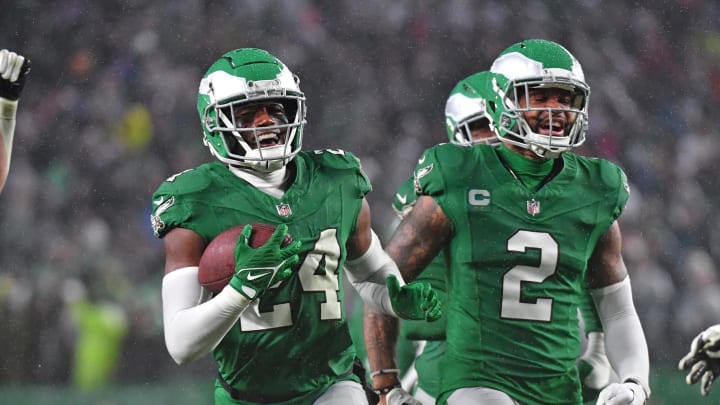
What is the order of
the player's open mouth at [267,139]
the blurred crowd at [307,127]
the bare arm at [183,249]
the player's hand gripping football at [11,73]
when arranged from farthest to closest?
1. the blurred crowd at [307,127]
2. the player's hand gripping football at [11,73]
3. the player's open mouth at [267,139]
4. the bare arm at [183,249]

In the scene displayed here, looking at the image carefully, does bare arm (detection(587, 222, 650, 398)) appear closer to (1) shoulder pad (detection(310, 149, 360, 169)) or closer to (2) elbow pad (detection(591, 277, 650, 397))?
(2) elbow pad (detection(591, 277, 650, 397))

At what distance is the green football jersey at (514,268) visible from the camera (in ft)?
9.85

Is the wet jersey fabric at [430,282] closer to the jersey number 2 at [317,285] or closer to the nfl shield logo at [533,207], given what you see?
the nfl shield logo at [533,207]

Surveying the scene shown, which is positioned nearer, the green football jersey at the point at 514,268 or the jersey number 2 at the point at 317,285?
the jersey number 2 at the point at 317,285

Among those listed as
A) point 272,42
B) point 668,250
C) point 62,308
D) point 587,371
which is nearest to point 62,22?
point 272,42

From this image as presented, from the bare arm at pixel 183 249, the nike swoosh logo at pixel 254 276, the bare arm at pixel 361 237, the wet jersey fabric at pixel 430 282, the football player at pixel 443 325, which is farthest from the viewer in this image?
the wet jersey fabric at pixel 430 282

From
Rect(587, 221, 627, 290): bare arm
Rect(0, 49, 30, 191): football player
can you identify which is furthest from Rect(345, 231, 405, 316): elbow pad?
Rect(0, 49, 30, 191): football player

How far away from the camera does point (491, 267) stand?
3041mm

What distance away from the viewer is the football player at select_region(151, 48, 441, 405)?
8.88 ft

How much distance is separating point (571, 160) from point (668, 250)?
458 centimetres

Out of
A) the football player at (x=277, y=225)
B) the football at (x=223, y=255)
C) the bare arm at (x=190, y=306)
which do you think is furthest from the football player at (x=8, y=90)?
the football at (x=223, y=255)

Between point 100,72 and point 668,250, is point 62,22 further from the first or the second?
point 668,250

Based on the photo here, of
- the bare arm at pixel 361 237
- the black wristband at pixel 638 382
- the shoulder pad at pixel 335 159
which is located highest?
the shoulder pad at pixel 335 159

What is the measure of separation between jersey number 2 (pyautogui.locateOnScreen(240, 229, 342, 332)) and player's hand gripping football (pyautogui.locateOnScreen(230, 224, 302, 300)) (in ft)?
0.69
